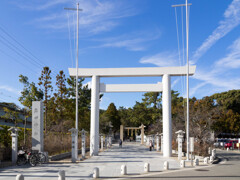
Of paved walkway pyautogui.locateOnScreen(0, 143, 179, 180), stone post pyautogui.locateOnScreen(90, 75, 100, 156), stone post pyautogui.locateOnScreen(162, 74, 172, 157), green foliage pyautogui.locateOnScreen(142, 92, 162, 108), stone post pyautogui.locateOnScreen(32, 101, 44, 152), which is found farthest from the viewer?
green foliage pyautogui.locateOnScreen(142, 92, 162, 108)

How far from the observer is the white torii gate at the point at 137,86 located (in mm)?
23297

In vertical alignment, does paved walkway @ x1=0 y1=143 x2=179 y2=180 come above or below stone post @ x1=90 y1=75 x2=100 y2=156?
below

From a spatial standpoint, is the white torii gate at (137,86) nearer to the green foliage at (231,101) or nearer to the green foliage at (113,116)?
the green foliage at (231,101)

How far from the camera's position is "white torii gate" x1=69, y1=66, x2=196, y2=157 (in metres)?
23.3

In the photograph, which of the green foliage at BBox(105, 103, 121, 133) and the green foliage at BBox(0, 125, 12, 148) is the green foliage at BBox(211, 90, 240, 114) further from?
the green foliage at BBox(0, 125, 12, 148)

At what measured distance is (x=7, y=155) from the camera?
57.4 feet

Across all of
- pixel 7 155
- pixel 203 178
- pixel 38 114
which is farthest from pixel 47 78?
pixel 203 178

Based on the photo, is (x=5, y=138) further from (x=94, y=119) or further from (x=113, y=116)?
(x=113, y=116)

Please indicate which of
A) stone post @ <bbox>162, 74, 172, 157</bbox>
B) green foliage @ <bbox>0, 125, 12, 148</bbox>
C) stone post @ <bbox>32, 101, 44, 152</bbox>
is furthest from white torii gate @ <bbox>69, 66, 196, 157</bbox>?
green foliage @ <bbox>0, 125, 12, 148</bbox>

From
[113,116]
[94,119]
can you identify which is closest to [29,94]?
[94,119]

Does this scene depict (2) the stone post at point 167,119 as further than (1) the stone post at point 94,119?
No

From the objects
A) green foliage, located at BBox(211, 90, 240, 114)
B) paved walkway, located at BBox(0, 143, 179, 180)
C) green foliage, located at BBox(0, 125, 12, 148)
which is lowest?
paved walkway, located at BBox(0, 143, 179, 180)

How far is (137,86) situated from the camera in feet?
78.7

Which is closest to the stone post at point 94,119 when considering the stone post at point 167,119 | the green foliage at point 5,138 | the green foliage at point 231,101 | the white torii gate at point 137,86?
the white torii gate at point 137,86
